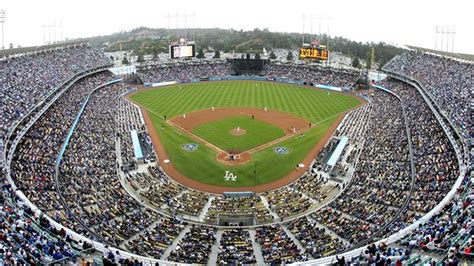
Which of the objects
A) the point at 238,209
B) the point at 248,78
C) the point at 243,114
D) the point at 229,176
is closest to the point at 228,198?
the point at 238,209

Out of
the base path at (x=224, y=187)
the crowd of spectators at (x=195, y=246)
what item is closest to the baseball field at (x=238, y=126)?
the base path at (x=224, y=187)

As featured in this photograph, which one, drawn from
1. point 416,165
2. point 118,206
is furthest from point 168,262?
point 416,165

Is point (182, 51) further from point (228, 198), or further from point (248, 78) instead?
point (228, 198)

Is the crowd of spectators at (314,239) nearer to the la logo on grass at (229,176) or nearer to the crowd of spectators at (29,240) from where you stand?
the la logo on grass at (229,176)

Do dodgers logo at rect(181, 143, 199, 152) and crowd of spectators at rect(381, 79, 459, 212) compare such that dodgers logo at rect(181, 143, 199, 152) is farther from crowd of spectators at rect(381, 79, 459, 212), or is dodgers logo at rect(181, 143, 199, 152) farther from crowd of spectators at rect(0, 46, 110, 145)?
crowd of spectators at rect(381, 79, 459, 212)

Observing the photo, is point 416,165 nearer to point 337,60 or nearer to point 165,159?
point 165,159
